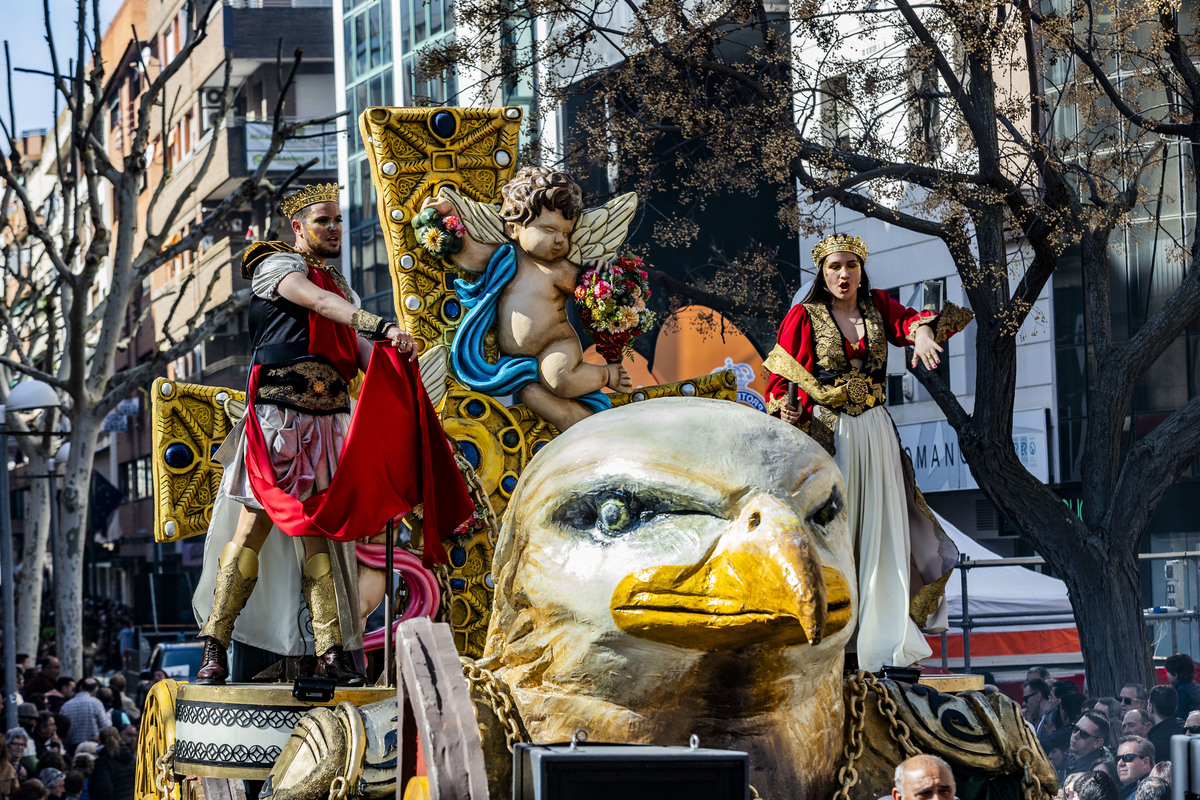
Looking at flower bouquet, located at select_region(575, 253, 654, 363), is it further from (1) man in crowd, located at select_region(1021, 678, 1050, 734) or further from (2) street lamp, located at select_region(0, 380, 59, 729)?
(2) street lamp, located at select_region(0, 380, 59, 729)

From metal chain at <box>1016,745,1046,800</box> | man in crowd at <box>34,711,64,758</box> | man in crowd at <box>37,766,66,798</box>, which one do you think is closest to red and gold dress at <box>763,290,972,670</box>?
metal chain at <box>1016,745,1046,800</box>

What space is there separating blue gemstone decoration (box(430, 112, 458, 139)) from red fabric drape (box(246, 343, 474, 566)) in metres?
1.65

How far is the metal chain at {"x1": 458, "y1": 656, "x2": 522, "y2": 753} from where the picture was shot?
3559mm

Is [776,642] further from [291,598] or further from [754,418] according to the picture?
[291,598]

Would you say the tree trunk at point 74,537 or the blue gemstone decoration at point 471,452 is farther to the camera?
the tree trunk at point 74,537

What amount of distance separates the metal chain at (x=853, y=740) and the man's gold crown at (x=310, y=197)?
95.6 inches

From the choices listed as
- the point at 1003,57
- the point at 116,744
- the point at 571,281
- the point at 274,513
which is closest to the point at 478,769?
the point at 274,513

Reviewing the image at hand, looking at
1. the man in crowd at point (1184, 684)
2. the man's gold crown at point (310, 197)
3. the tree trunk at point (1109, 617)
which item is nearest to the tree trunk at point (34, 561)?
the tree trunk at point (1109, 617)

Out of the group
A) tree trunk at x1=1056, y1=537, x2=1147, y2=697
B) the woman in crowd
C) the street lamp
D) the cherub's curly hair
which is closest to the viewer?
the cherub's curly hair

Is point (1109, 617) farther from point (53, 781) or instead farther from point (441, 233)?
point (441, 233)

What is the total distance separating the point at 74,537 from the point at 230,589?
591 inches

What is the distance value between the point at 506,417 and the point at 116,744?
306 inches

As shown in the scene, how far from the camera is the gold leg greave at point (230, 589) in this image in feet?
16.6

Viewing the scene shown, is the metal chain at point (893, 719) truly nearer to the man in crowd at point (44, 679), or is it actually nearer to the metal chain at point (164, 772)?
the metal chain at point (164, 772)
